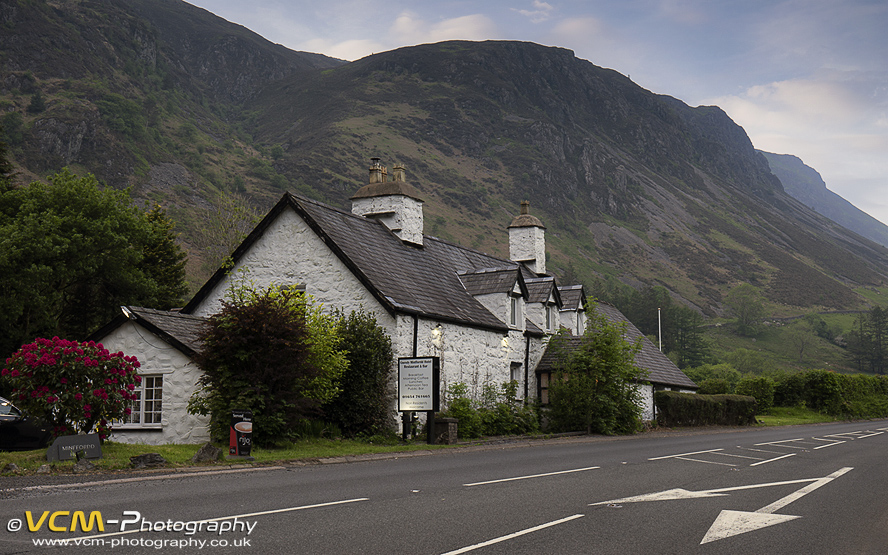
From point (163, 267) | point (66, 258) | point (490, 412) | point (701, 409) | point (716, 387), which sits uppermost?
point (163, 267)

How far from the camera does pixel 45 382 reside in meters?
14.4

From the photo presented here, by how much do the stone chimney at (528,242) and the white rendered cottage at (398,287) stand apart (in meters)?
7.65

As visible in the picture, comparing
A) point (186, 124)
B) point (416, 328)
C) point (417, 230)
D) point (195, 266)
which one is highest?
point (186, 124)

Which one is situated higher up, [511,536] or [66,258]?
[66,258]

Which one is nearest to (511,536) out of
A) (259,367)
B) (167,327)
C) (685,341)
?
(259,367)

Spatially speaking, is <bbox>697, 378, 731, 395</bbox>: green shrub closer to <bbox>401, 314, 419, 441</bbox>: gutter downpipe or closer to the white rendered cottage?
the white rendered cottage

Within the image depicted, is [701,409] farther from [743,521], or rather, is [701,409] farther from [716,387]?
[743,521]

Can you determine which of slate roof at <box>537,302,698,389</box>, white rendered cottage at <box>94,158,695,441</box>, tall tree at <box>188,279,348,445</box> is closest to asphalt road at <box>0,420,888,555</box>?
tall tree at <box>188,279,348,445</box>

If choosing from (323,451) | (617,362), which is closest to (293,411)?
(323,451)

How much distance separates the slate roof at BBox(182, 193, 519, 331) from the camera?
23.4 meters

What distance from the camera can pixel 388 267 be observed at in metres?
25.6

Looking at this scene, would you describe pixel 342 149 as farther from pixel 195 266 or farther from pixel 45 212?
pixel 45 212

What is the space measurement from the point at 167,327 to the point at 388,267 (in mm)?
7716

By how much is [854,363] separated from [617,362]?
138 metres
